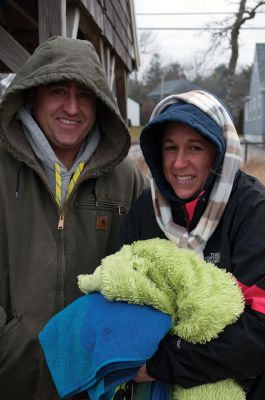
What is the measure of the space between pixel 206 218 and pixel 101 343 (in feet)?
2.25

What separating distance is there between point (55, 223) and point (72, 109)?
633mm

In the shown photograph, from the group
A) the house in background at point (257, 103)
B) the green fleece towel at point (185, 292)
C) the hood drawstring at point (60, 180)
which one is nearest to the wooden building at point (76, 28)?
the hood drawstring at point (60, 180)

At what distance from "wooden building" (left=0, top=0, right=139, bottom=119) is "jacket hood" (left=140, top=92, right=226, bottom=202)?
2.06m

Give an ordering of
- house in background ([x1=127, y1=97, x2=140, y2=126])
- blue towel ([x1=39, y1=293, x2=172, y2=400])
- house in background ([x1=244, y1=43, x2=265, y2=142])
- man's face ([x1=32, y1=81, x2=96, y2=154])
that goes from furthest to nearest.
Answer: house in background ([x1=127, y1=97, x2=140, y2=126]) → house in background ([x1=244, y1=43, x2=265, y2=142]) → man's face ([x1=32, y1=81, x2=96, y2=154]) → blue towel ([x1=39, y1=293, x2=172, y2=400])

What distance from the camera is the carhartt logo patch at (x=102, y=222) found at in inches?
97.6

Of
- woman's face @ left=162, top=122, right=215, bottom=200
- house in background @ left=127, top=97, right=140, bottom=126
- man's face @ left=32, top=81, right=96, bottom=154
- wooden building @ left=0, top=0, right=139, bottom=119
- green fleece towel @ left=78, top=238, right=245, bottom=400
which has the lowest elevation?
house in background @ left=127, top=97, right=140, bottom=126

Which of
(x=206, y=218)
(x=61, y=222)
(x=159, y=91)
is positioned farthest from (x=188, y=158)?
(x=159, y=91)

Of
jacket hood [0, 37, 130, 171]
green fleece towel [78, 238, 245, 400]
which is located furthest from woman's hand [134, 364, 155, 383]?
jacket hood [0, 37, 130, 171]

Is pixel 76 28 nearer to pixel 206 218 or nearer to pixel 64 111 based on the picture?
pixel 64 111

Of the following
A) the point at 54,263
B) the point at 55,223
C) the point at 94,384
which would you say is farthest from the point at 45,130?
the point at 94,384

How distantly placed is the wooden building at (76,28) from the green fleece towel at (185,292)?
2.76 metres

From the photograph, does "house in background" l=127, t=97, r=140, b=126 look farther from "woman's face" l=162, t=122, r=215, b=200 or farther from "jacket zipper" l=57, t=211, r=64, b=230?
"woman's face" l=162, t=122, r=215, b=200

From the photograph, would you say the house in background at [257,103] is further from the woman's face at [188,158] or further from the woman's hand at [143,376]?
the woman's hand at [143,376]

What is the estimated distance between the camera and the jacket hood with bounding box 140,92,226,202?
6.10ft
